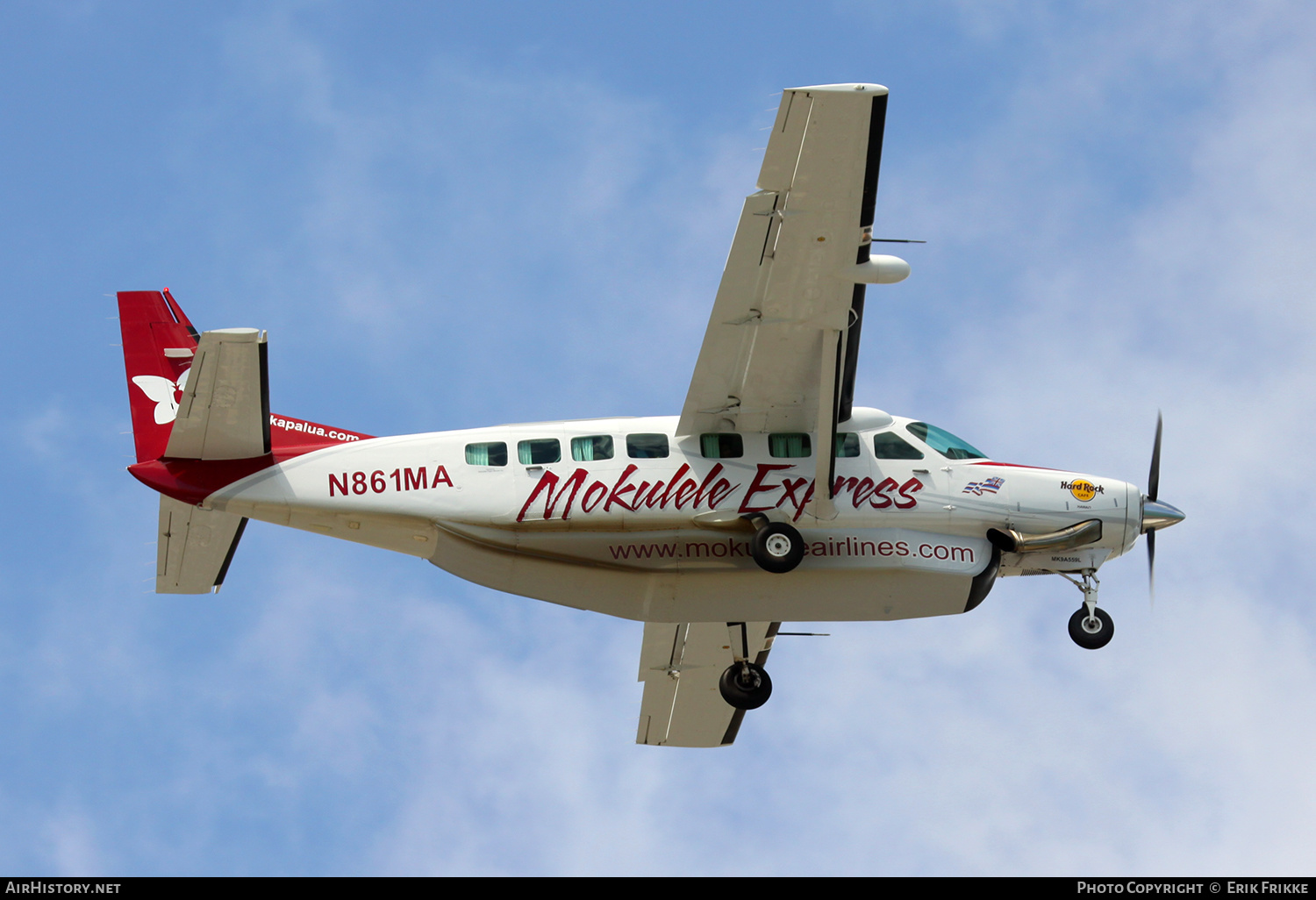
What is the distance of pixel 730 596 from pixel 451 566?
3790mm

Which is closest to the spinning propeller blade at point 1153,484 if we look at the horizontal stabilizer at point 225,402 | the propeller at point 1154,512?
the propeller at point 1154,512

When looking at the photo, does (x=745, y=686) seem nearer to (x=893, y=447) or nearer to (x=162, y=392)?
(x=893, y=447)

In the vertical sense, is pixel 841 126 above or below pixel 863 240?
above

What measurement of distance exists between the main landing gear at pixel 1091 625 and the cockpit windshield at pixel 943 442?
8.45 ft

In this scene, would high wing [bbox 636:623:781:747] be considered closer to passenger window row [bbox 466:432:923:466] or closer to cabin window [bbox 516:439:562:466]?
passenger window row [bbox 466:432:923:466]

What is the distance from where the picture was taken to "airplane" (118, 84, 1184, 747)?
66.1 ft

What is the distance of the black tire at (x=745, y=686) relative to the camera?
2352 centimetres

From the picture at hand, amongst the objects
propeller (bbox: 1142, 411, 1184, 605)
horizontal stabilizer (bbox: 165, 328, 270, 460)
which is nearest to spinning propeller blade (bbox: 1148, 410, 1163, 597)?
propeller (bbox: 1142, 411, 1184, 605)

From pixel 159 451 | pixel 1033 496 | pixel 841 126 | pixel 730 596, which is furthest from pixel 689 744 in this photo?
pixel 841 126

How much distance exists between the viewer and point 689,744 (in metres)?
26.7

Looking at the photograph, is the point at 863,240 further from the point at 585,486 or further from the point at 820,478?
the point at 585,486

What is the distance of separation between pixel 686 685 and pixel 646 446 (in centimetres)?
638

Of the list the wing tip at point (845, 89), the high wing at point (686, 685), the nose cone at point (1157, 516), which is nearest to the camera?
the wing tip at point (845, 89)

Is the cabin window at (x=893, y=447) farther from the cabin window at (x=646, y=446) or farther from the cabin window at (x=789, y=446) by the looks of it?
the cabin window at (x=646, y=446)
